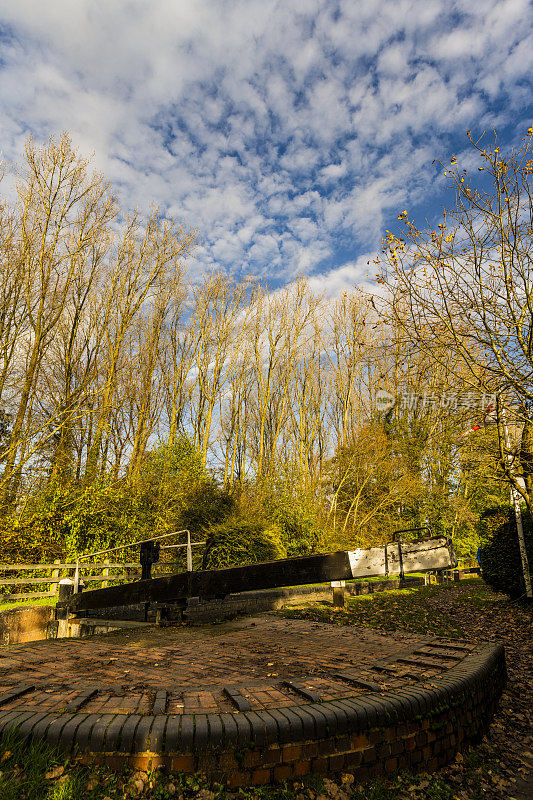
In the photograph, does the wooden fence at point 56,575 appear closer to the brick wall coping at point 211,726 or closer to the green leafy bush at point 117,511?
the green leafy bush at point 117,511

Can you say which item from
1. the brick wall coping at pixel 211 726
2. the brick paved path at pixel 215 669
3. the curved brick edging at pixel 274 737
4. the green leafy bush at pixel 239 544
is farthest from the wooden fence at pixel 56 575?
the curved brick edging at pixel 274 737

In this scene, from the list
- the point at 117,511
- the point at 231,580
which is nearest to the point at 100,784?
the point at 231,580

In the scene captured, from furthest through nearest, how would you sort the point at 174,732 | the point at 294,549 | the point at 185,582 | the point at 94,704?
1. the point at 294,549
2. the point at 185,582
3. the point at 94,704
4. the point at 174,732

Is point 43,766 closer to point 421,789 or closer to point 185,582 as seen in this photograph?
point 421,789

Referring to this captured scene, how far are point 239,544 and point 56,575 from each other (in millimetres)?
4853

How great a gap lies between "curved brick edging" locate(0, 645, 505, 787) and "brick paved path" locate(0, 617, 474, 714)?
0.76 feet

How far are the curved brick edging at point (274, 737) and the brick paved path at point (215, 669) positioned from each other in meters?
0.23

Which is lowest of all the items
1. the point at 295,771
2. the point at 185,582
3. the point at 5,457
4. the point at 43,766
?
the point at 295,771

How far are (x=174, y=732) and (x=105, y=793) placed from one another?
392mm

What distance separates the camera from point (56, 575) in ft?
37.0

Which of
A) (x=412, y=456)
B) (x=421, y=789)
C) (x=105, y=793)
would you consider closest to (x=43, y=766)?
(x=105, y=793)

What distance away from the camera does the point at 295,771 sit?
2.60 meters

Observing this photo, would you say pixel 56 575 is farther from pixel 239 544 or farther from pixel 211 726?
pixel 211 726

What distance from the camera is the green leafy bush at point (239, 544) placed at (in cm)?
1360
